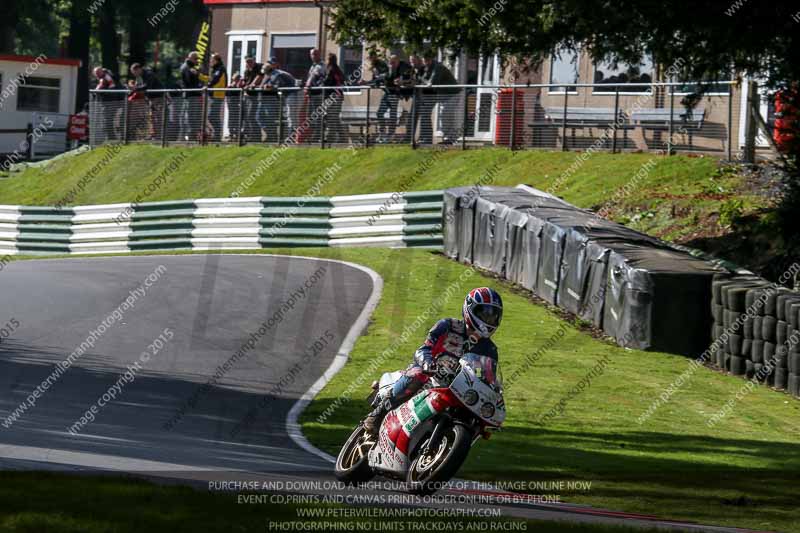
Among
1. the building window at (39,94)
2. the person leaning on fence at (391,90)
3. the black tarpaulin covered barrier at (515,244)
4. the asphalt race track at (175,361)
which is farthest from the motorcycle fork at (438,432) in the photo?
the building window at (39,94)

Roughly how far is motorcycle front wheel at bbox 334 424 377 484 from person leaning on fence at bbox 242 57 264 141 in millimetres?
23988

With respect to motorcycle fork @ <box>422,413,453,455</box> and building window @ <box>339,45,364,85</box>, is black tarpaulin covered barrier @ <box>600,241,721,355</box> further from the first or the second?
building window @ <box>339,45,364,85</box>

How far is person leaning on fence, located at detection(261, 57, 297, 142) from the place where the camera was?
32688 mm

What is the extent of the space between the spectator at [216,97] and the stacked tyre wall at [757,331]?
20.2 metres

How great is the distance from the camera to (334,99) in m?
31.3

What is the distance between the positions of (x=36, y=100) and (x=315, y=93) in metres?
18.8

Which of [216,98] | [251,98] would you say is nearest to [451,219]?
[251,98]

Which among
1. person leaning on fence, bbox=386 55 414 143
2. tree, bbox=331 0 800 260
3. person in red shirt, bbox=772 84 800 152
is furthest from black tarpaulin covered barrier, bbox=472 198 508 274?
person leaning on fence, bbox=386 55 414 143

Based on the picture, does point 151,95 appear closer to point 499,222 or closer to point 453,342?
point 499,222

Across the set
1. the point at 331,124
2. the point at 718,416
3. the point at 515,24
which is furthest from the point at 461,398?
the point at 331,124

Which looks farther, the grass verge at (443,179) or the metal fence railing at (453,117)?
the metal fence railing at (453,117)

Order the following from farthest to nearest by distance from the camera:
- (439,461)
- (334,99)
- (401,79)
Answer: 1. (334,99)
2. (401,79)
3. (439,461)

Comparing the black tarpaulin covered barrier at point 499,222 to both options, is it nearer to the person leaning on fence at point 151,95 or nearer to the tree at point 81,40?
the person leaning on fence at point 151,95

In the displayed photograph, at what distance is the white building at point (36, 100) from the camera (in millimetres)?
44344
